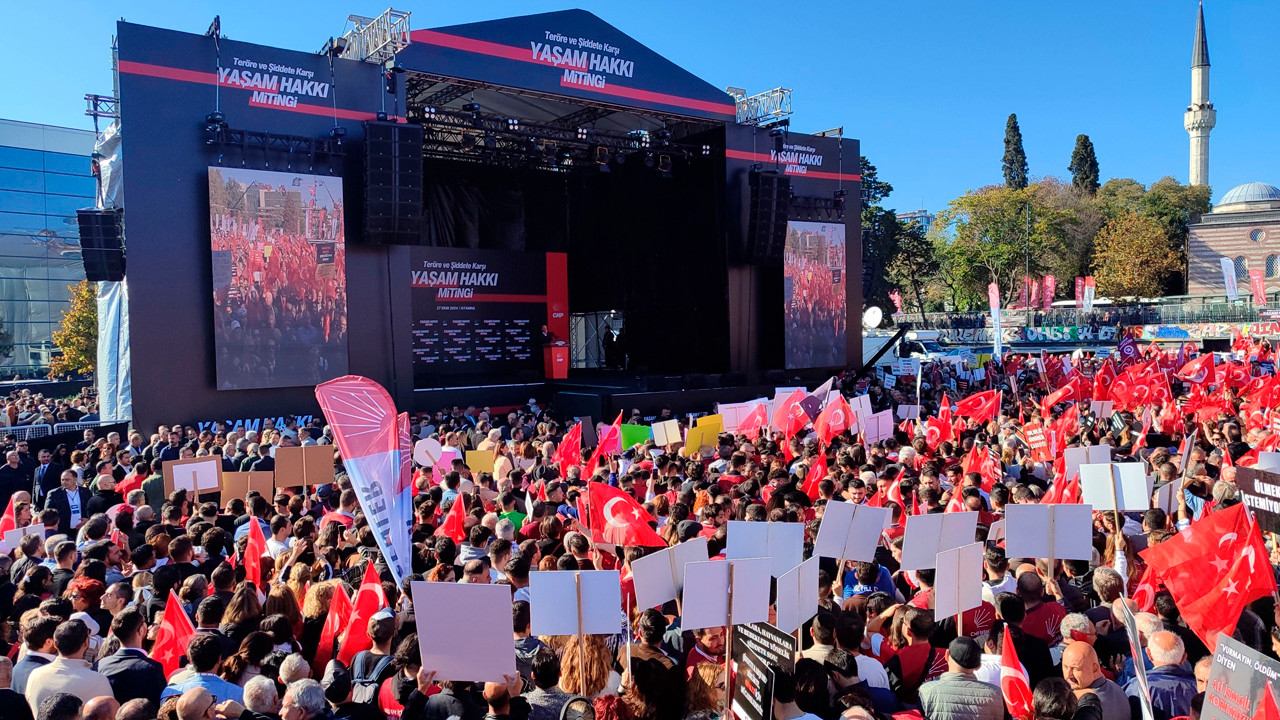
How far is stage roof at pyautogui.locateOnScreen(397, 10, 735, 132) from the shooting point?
18516mm

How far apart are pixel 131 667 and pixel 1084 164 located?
234 ft

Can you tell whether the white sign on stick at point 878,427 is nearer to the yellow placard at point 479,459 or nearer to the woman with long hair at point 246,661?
the yellow placard at point 479,459

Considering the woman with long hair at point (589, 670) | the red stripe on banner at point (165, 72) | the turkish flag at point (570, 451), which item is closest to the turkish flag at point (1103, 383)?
the turkish flag at point (570, 451)

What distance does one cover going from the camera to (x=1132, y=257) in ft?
160

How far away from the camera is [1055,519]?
5.46 meters

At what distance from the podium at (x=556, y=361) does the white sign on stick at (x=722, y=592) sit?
21111mm

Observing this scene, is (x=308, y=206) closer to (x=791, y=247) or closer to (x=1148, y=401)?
(x=791, y=247)

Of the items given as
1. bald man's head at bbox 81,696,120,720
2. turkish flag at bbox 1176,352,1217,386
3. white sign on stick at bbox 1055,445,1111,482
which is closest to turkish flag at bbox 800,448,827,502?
white sign on stick at bbox 1055,445,1111,482

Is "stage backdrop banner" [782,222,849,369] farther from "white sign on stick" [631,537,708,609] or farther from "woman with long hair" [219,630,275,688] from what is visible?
"woman with long hair" [219,630,275,688]

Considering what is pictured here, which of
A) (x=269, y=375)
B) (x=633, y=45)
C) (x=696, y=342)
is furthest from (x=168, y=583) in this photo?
(x=696, y=342)

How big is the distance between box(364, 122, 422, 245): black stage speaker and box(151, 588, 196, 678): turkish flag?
14.3 meters

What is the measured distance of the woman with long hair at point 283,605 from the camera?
4652 mm

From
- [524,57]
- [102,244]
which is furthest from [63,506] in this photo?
[524,57]

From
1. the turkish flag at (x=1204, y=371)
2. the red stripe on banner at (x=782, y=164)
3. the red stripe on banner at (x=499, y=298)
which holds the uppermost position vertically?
the red stripe on banner at (x=782, y=164)
